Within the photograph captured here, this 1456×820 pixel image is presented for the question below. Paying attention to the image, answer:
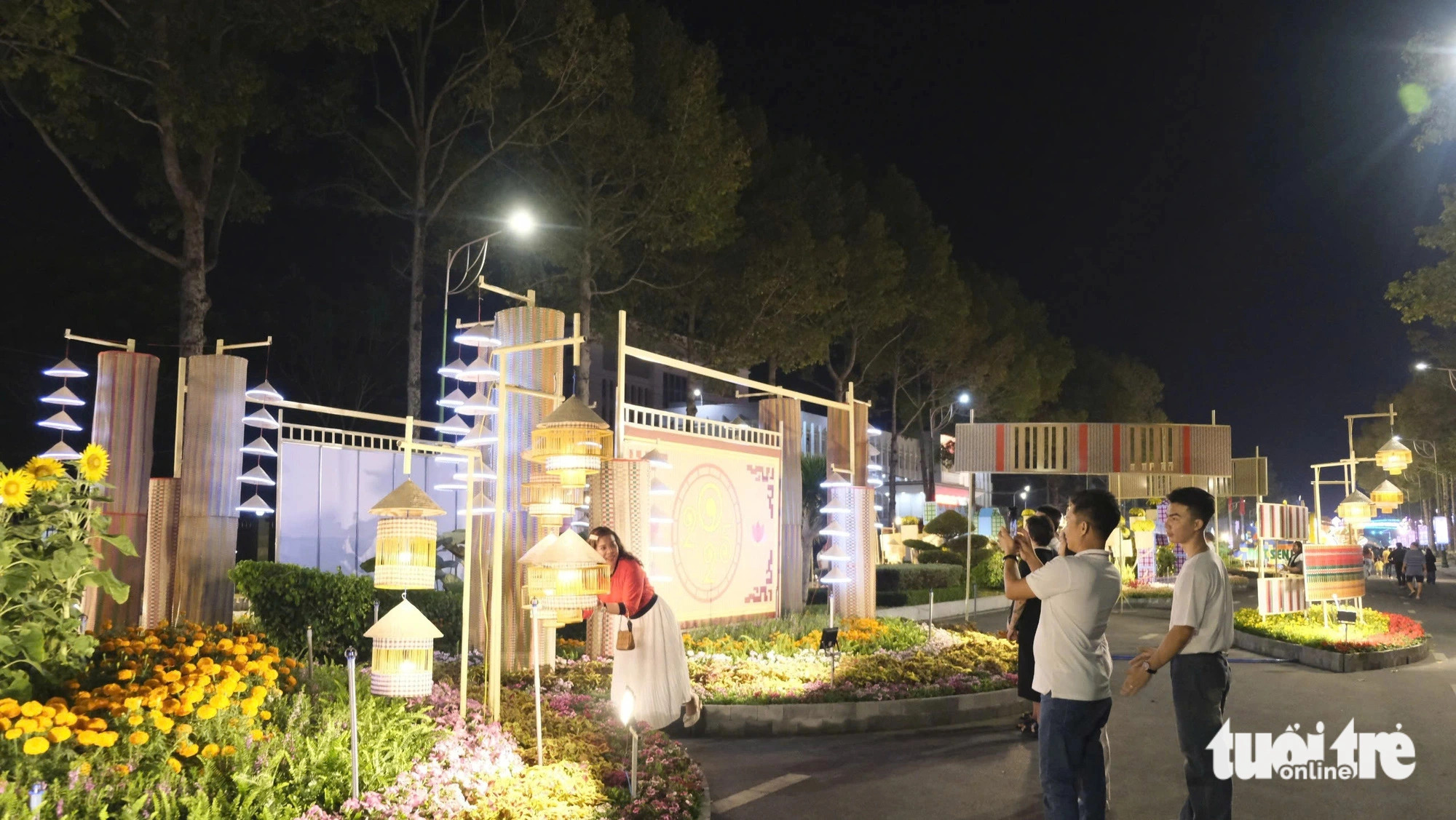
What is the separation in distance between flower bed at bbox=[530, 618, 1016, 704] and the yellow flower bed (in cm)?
376

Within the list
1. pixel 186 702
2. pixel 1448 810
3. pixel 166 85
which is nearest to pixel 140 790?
pixel 186 702

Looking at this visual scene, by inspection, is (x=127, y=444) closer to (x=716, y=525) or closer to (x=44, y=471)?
(x=716, y=525)

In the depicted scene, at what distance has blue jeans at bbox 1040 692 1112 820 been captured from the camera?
5.08 metres

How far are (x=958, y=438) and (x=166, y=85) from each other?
14.2 metres

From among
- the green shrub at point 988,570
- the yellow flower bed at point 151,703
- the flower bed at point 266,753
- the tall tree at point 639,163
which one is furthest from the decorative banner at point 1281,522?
the yellow flower bed at point 151,703

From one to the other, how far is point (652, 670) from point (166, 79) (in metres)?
13.9

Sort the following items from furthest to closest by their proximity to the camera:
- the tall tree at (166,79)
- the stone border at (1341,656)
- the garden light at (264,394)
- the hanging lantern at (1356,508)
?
the hanging lantern at (1356,508) → the tall tree at (166,79) → the garden light at (264,394) → the stone border at (1341,656)

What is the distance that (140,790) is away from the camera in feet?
15.0

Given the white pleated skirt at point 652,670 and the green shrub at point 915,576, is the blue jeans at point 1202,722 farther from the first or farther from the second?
the green shrub at point 915,576

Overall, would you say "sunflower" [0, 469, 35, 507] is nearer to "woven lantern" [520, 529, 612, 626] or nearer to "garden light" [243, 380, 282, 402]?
"woven lantern" [520, 529, 612, 626]

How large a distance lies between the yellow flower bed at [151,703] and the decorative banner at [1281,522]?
708 inches

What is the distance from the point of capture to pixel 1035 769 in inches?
326

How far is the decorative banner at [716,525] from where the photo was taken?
15.1 meters

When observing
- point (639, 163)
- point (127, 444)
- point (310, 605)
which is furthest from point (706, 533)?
point (639, 163)
